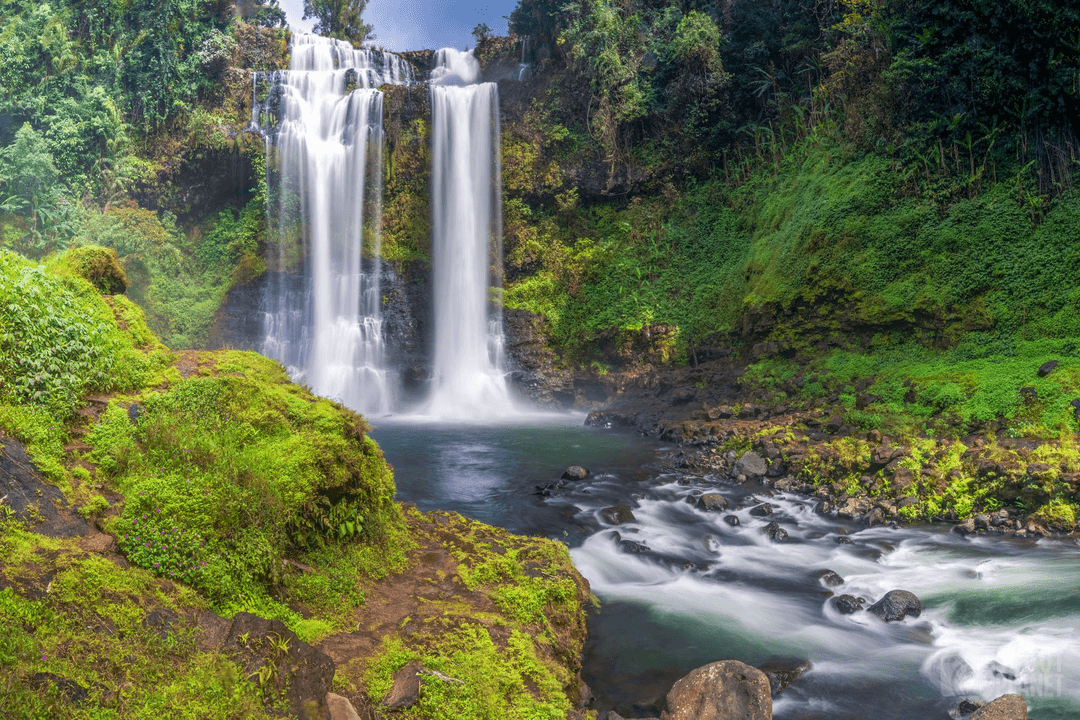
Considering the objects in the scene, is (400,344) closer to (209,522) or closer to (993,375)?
(993,375)

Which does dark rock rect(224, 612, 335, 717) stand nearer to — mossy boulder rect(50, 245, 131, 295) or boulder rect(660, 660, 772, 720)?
boulder rect(660, 660, 772, 720)

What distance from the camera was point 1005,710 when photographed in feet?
13.1

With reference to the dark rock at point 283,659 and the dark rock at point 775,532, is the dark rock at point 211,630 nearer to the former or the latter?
the dark rock at point 283,659

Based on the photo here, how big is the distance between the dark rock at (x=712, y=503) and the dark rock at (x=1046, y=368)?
5319 millimetres

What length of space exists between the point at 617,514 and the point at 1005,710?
16.5 feet

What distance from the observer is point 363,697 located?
325 centimetres

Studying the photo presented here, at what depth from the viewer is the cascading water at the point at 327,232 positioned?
22.0m

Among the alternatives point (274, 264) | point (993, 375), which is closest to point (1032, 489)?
point (993, 375)

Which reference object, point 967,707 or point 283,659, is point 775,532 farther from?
point 283,659

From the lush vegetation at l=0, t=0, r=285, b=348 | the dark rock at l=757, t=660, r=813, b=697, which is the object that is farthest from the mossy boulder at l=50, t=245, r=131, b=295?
the lush vegetation at l=0, t=0, r=285, b=348

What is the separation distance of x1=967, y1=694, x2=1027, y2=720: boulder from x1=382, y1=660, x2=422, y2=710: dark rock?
3749mm

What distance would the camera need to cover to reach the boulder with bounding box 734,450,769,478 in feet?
34.1

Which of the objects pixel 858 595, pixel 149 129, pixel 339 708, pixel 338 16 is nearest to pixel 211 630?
pixel 339 708

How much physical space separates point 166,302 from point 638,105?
Answer: 63.5 ft
